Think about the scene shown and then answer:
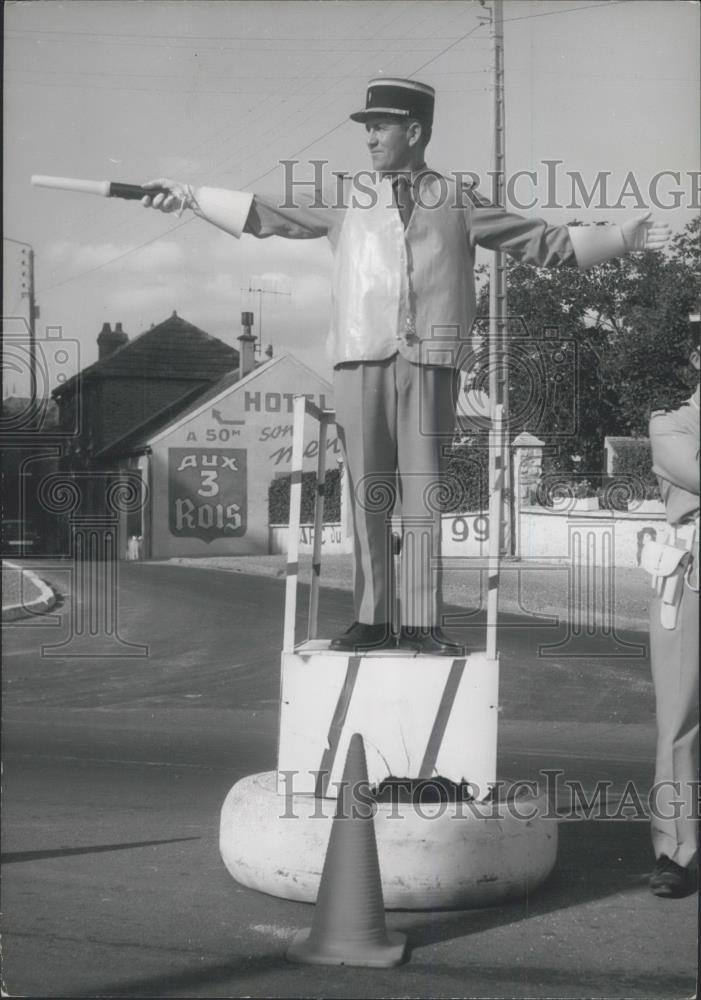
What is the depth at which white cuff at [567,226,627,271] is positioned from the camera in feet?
15.6

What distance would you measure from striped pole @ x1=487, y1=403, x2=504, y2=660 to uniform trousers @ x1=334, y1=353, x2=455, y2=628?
0.27 m

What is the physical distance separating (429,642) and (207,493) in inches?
1103

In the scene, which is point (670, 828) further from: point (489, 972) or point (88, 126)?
point (88, 126)

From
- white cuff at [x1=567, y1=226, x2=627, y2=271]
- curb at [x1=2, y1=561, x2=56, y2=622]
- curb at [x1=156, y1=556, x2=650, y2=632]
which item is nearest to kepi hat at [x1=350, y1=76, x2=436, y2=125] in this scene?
white cuff at [x1=567, y1=226, x2=627, y2=271]

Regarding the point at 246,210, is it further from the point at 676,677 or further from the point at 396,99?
the point at 676,677

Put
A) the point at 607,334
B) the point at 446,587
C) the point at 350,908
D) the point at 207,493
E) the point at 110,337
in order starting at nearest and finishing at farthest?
the point at 350,908, the point at 607,334, the point at 446,587, the point at 110,337, the point at 207,493

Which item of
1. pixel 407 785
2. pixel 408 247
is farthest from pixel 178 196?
pixel 407 785

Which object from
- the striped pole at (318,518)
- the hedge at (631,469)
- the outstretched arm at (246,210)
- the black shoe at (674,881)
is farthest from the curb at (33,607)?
the black shoe at (674,881)

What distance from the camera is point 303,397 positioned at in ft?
15.4

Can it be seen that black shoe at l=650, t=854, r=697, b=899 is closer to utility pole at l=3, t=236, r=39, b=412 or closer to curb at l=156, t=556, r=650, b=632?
utility pole at l=3, t=236, r=39, b=412

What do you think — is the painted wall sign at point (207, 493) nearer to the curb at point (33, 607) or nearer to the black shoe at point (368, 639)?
the curb at point (33, 607)

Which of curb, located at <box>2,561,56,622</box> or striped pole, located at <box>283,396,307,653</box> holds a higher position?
striped pole, located at <box>283,396,307,653</box>

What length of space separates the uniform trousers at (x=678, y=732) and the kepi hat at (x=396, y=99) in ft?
6.30

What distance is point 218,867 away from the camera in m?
5.07
